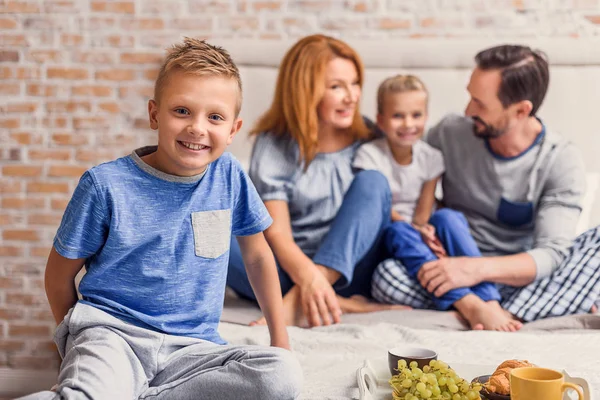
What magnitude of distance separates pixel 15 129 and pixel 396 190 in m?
1.57

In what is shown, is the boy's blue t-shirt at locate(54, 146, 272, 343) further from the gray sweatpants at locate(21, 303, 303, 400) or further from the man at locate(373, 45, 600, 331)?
the man at locate(373, 45, 600, 331)

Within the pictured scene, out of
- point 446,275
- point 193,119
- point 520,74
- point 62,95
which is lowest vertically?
point 446,275

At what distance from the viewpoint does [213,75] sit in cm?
131

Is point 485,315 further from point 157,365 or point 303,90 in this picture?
point 157,365

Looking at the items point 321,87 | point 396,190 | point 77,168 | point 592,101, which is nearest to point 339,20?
point 321,87

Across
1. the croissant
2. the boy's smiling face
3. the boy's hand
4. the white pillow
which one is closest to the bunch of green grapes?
the croissant

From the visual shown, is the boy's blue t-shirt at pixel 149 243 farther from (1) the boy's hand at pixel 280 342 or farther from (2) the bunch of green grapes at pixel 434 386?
(2) the bunch of green grapes at pixel 434 386

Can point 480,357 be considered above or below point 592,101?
below

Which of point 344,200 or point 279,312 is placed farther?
point 344,200

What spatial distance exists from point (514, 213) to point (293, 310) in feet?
2.86

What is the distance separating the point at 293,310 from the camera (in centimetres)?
212

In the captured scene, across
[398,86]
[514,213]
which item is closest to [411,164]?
[398,86]

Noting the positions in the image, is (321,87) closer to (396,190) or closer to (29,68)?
(396,190)

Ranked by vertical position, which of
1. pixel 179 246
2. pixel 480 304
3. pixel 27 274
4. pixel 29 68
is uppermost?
pixel 29 68
